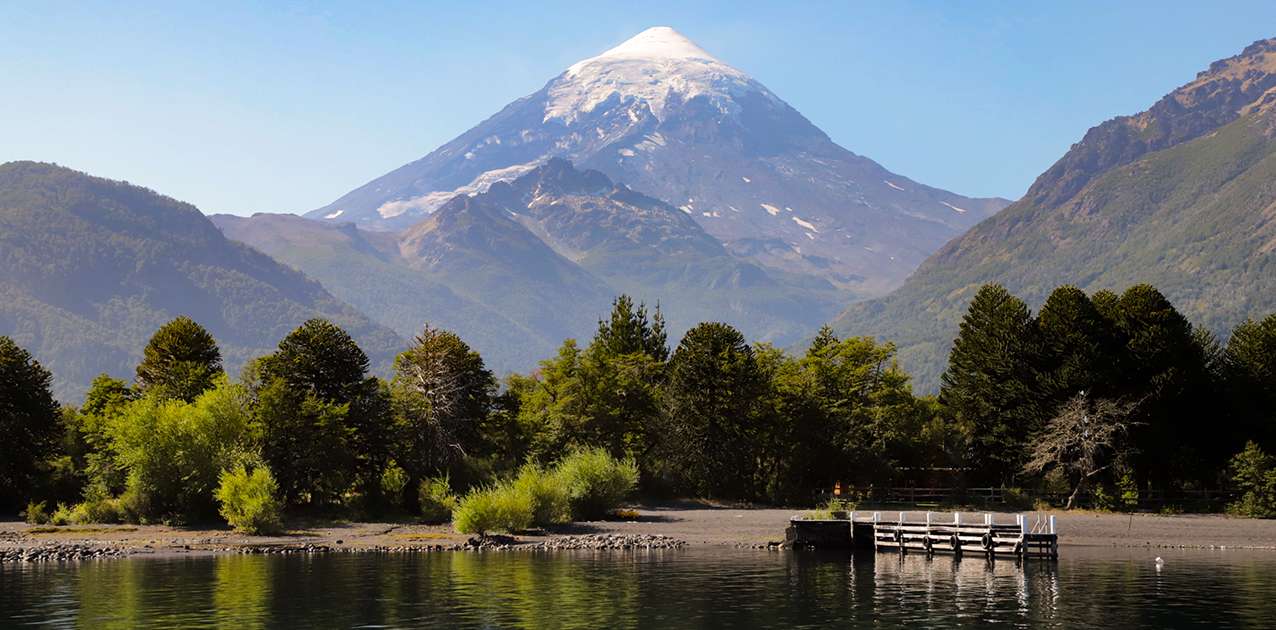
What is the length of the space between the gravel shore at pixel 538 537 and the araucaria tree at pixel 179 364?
52.7 feet

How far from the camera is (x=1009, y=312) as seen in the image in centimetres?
11706

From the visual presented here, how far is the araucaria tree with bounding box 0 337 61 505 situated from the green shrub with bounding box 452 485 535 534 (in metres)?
39.1

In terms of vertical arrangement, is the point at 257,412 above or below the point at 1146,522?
above

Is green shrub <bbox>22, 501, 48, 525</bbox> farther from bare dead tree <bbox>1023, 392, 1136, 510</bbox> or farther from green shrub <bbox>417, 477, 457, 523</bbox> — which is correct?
bare dead tree <bbox>1023, 392, 1136, 510</bbox>

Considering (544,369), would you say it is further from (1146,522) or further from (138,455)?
(1146,522)

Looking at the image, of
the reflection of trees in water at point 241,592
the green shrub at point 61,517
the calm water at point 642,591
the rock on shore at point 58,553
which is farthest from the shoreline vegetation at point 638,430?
the calm water at point 642,591

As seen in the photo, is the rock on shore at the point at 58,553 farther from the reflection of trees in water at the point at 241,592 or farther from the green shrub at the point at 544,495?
the green shrub at the point at 544,495

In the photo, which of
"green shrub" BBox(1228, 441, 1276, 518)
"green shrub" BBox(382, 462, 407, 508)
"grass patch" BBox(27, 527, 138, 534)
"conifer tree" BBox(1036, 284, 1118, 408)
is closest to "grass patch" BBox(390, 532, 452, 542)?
"green shrub" BBox(382, 462, 407, 508)

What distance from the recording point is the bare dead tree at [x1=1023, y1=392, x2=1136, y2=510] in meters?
106

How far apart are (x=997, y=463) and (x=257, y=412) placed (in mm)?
66546

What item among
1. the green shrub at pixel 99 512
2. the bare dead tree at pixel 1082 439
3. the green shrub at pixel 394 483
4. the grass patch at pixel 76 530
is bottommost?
the grass patch at pixel 76 530

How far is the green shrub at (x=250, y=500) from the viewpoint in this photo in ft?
299

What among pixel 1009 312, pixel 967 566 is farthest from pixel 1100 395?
pixel 967 566

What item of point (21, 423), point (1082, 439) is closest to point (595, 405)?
point (1082, 439)
